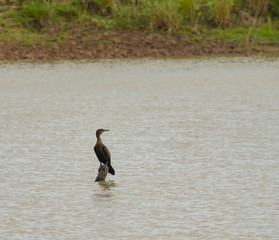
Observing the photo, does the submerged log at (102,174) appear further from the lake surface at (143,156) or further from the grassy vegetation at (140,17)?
the grassy vegetation at (140,17)

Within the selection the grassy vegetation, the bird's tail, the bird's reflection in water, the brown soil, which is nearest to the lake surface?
the bird's reflection in water

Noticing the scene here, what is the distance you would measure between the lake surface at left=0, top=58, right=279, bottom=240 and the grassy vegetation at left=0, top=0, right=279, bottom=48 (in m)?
5.31

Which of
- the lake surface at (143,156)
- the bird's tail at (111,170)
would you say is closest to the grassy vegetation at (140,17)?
the lake surface at (143,156)

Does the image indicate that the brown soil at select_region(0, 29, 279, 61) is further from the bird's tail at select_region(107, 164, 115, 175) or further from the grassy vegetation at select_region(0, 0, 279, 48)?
the bird's tail at select_region(107, 164, 115, 175)

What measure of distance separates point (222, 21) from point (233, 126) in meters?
13.5

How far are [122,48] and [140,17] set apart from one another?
7.80 feet

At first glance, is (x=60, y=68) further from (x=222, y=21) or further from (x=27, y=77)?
(x=222, y=21)

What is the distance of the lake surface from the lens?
7203 mm

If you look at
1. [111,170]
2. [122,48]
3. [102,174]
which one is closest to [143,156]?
[111,170]

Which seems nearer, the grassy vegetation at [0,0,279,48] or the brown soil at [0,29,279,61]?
the brown soil at [0,29,279,61]

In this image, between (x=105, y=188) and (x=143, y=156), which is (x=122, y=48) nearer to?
(x=143, y=156)

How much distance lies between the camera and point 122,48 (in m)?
23.8

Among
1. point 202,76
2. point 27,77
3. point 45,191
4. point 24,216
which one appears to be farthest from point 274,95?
point 24,216

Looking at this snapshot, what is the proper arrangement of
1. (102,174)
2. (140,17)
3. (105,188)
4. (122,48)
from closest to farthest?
(105,188) < (102,174) < (122,48) < (140,17)
